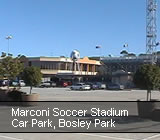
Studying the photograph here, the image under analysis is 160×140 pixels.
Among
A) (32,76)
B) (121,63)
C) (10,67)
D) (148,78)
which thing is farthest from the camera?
(121,63)

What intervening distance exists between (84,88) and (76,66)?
57287 millimetres

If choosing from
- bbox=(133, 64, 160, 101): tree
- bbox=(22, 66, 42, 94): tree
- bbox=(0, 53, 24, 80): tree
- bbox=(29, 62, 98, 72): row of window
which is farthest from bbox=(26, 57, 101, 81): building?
bbox=(133, 64, 160, 101): tree

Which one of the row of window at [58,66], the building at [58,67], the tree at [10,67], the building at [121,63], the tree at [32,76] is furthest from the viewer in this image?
the building at [121,63]

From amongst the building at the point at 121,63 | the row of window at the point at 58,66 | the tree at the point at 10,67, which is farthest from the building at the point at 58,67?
the tree at the point at 10,67

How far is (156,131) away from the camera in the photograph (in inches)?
480

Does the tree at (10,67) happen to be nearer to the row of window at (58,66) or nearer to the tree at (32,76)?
Answer: the tree at (32,76)

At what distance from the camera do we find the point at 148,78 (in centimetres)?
1559

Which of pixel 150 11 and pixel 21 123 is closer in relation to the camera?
pixel 21 123

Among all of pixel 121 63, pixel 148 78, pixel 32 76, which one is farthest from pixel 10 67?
pixel 121 63

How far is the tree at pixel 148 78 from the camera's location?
51.2ft

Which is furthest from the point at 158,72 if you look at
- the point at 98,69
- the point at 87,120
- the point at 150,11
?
the point at 98,69

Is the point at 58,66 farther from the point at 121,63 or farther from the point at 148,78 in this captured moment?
the point at 148,78

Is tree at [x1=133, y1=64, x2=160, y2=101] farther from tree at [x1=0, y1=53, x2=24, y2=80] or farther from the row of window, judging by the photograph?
the row of window

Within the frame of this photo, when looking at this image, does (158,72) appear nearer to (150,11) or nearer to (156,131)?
(156,131)
